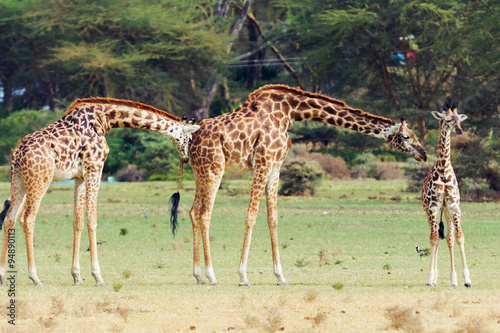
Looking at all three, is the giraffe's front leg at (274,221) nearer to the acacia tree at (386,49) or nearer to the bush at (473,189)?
the bush at (473,189)

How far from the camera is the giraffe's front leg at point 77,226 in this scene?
1267 centimetres

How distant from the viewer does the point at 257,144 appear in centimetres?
1285

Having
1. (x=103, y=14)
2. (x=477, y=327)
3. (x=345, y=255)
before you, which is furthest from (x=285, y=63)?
(x=477, y=327)

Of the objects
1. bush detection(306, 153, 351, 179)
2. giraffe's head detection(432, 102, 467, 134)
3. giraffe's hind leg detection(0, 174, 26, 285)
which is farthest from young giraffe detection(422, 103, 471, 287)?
bush detection(306, 153, 351, 179)

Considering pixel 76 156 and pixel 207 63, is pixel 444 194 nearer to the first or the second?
pixel 76 156

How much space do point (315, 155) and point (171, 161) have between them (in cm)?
789

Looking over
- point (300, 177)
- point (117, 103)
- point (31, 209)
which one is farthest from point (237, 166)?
point (300, 177)

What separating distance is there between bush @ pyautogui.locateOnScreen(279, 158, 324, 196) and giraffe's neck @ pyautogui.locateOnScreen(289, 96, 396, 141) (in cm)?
2037

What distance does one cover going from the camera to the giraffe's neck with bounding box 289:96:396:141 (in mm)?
13148

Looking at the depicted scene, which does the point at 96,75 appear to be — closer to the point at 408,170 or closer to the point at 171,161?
the point at 171,161

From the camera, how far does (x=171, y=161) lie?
1745 inches

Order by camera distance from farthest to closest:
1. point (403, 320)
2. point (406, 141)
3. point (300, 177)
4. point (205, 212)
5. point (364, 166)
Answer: point (364, 166)
point (300, 177)
point (406, 141)
point (205, 212)
point (403, 320)

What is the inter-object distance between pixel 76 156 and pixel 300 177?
2235 centimetres

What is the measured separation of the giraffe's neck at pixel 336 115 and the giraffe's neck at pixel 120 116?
1.91m
